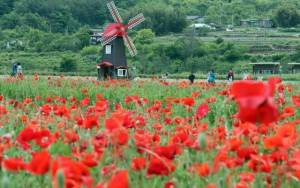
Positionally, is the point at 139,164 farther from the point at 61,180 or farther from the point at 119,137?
the point at 61,180

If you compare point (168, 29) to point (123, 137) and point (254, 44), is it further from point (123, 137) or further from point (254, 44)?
point (123, 137)

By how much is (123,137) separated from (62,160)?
418 mm

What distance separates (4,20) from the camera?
71.5 m

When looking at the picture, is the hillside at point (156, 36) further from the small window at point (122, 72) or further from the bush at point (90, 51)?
the small window at point (122, 72)

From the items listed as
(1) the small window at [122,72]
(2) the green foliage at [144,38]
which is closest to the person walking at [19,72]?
(1) the small window at [122,72]

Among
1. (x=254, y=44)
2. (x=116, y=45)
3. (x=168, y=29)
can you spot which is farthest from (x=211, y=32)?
(x=116, y=45)

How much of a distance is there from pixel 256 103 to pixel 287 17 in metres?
75.8

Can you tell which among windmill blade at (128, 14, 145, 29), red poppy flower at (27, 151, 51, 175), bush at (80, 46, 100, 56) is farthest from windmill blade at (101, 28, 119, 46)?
red poppy flower at (27, 151, 51, 175)

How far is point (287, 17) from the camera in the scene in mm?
75562

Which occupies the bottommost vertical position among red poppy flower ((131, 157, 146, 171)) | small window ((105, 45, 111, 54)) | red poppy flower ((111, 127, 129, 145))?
red poppy flower ((131, 157, 146, 171))

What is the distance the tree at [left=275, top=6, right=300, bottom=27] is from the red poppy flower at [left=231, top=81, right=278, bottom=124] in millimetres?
74581

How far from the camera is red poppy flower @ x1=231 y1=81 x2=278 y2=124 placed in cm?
156

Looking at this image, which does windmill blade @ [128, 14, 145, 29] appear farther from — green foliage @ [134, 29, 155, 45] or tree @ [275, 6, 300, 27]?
tree @ [275, 6, 300, 27]

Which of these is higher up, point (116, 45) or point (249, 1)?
point (249, 1)
